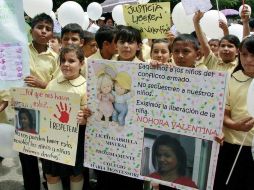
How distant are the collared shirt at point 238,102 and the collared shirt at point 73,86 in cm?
119

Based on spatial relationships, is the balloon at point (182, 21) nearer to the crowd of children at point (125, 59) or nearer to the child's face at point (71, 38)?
the crowd of children at point (125, 59)

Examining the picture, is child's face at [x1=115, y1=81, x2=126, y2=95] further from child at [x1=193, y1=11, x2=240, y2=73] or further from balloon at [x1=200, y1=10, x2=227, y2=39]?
balloon at [x1=200, y1=10, x2=227, y2=39]

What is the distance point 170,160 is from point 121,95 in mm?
619

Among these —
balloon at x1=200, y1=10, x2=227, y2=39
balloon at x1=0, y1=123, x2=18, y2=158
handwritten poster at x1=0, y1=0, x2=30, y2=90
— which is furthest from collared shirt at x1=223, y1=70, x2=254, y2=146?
balloon at x1=200, y1=10, x2=227, y2=39

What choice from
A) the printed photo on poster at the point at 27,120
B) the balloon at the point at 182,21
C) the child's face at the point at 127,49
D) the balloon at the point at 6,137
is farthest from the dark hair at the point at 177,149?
the balloon at the point at 182,21

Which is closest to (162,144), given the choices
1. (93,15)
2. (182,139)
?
(182,139)

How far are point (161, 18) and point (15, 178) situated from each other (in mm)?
2460

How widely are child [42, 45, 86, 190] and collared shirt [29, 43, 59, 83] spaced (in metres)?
0.34

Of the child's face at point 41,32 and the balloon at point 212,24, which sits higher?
the balloon at point 212,24

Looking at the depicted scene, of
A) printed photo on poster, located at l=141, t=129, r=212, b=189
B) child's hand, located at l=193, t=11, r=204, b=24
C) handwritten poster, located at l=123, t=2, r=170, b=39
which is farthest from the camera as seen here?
child's hand, located at l=193, t=11, r=204, b=24

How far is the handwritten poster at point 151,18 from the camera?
3453mm

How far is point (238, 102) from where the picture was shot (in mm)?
Answer: 2789

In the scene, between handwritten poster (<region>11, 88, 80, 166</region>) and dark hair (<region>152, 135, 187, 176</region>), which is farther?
handwritten poster (<region>11, 88, 80, 166</region>)

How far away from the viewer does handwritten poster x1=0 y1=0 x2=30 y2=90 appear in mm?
3172
